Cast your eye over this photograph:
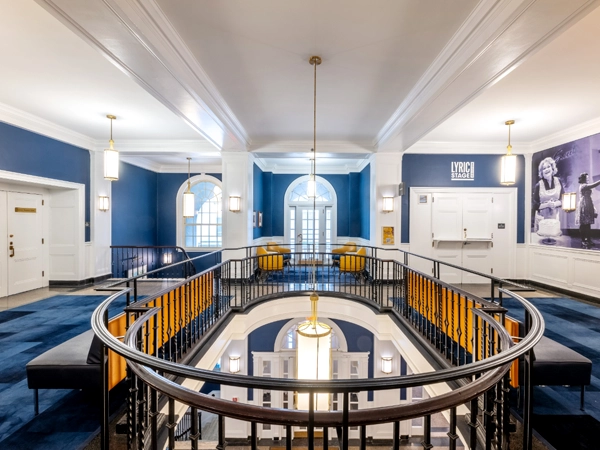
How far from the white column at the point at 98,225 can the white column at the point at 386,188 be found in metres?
6.86

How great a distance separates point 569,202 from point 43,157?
10.9 meters

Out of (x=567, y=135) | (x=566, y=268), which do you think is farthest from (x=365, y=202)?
(x=566, y=268)

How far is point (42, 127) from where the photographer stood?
19.6 feet

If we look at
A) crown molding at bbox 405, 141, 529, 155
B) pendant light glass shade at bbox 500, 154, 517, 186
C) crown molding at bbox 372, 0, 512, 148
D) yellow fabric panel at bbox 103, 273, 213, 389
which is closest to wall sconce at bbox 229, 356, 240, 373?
yellow fabric panel at bbox 103, 273, 213, 389

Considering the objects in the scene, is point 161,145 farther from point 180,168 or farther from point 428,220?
point 428,220

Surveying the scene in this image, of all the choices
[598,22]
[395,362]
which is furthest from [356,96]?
[395,362]

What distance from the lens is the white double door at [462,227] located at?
24.7ft

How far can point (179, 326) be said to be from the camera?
12.0ft

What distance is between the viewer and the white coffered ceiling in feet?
8.73

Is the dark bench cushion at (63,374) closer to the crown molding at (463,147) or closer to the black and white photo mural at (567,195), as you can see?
the crown molding at (463,147)

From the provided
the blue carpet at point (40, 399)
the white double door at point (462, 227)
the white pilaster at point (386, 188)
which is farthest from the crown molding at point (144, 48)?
the white double door at point (462, 227)

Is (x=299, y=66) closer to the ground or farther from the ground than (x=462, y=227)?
farther from the ground

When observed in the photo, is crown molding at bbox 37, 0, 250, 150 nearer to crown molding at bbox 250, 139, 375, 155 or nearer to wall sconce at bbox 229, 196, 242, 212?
crown molding at bbox 250, 139, 375, 155

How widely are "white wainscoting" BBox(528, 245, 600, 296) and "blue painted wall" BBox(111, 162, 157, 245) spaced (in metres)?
11.2
